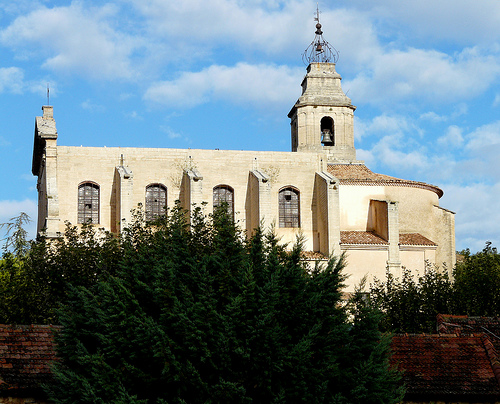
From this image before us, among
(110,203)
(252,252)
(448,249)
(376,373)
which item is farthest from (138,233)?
(448,249)

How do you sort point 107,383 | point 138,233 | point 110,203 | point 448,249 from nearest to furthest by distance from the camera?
1. point 107,383
2. point 138,233
3. point 110,203
4. point 448,249

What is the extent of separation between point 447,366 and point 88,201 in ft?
73.9

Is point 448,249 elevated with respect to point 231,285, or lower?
elevated

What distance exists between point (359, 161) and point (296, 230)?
740 cm

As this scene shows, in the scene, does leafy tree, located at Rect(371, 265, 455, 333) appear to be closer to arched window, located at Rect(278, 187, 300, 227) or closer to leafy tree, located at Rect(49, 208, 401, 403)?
arched window, located at Rect(278, 187, 300, 227)

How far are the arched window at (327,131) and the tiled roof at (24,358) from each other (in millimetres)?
28437

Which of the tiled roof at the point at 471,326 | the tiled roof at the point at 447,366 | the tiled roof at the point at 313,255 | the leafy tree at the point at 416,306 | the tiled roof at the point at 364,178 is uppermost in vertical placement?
the tiled roof at the point at 364,178

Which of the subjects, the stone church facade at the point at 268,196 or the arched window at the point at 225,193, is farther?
the arched window at the point at 225,193

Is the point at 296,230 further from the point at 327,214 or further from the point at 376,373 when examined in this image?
the point at 376,373

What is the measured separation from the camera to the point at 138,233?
82.6 ft

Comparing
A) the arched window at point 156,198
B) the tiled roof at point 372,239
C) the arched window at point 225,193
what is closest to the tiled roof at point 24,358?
the arched window at point 156,198

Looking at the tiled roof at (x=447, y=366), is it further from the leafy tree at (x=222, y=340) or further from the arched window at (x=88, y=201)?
the arched window at (x=88, y=201)

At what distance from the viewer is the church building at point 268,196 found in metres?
34.1

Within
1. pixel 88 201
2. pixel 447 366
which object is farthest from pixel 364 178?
pixel 447 366
